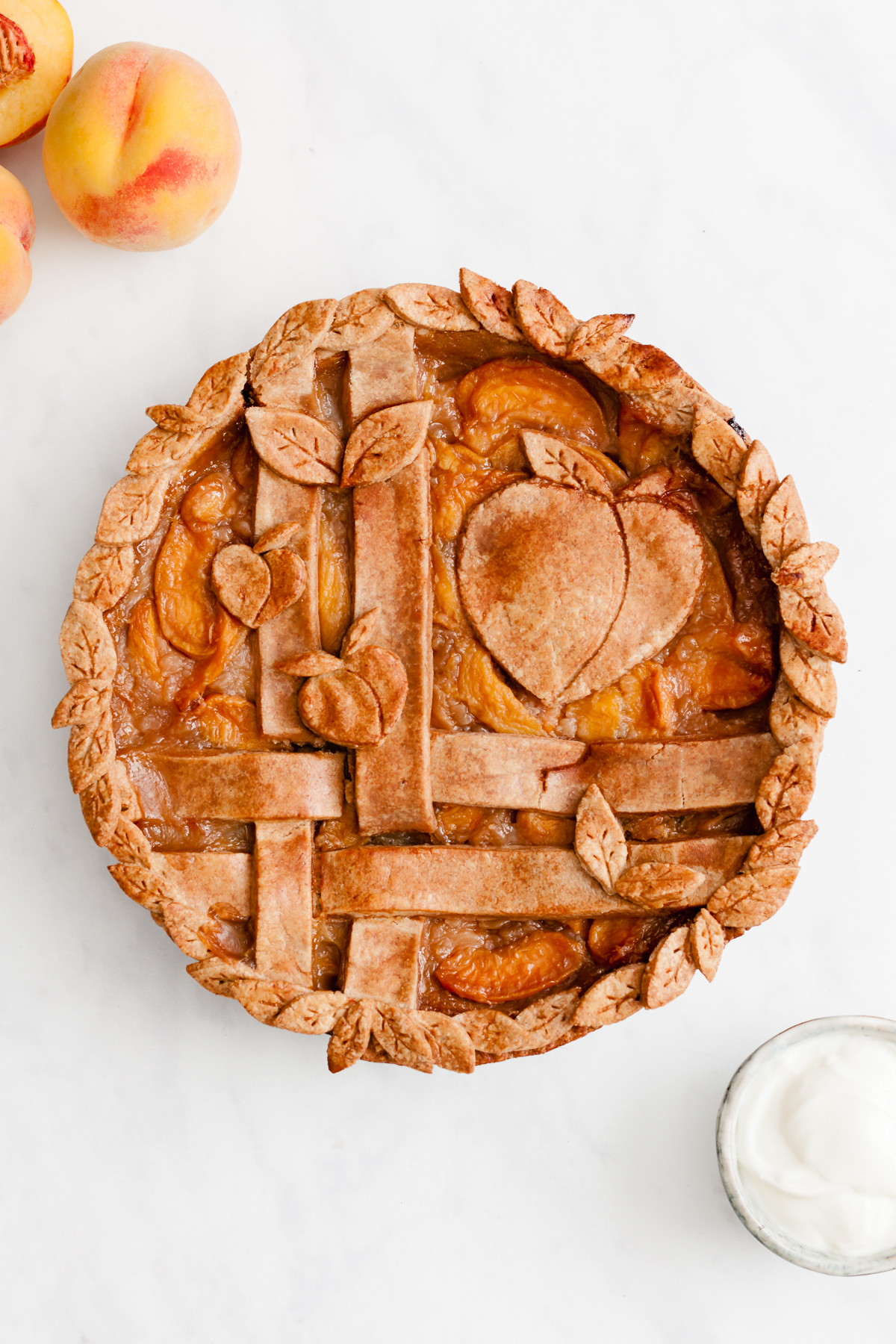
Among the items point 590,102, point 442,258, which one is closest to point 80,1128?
point 442,258

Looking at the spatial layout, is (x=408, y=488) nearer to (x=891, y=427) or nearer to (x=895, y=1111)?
(x=891, y=427)

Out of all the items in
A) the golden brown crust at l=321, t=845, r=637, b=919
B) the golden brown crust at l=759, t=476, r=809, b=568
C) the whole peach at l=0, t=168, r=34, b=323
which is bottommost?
the golden brown crust at l=321, t=845, r=637, b=919

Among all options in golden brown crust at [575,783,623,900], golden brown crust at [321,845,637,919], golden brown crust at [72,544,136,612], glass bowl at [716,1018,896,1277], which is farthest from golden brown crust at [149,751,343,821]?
glass bowl at [716,1018,896,1277]

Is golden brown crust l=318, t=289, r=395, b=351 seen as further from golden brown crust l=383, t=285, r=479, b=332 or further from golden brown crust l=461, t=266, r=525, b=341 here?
golden brown crust l=461, t=266, r=525, b=341

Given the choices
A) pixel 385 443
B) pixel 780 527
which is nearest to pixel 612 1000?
pixel 780 527

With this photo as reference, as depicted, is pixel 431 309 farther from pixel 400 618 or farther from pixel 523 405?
pixel 400 618

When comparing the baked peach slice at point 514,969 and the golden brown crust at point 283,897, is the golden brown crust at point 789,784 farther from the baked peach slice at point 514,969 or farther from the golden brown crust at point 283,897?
the golden brown crust at point 283,897

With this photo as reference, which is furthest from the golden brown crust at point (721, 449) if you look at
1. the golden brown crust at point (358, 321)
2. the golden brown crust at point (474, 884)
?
the golden brown crust at point (474, 884)
